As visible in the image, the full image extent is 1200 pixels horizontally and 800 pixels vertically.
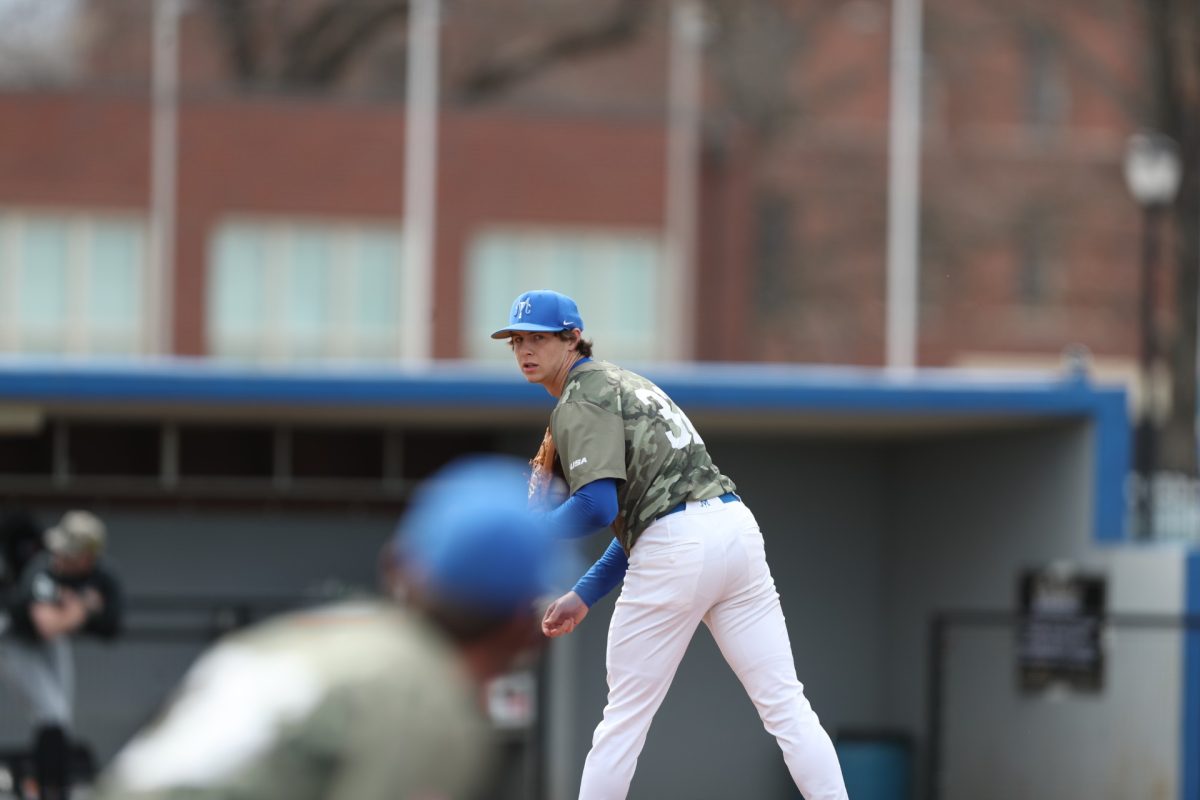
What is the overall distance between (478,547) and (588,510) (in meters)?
2.84

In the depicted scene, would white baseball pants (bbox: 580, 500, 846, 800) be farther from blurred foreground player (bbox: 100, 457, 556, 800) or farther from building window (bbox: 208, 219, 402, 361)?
building window (bbox: 208, 219, 402, 361)

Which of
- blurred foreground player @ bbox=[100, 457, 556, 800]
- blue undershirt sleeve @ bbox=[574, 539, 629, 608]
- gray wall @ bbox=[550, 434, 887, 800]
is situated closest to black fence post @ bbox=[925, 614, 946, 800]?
gray wall @ bbox=[550, 434, 887, 800]

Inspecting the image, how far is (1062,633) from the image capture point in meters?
12.9

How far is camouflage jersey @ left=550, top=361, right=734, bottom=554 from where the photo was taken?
18.1ft

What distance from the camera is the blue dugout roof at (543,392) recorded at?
13008mm

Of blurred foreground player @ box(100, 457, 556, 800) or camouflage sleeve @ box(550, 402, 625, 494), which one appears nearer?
blurred foreground player @ box(100, 457, 556, 800)

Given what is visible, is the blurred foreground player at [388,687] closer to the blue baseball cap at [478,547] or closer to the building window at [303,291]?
the blue baseball cap at [478,547]

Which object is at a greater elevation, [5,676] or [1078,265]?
[1078,265]

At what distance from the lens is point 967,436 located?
50.3 ft

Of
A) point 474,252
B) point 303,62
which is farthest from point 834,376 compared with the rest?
point 303,62

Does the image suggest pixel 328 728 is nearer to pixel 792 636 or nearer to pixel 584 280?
pixel 792 636

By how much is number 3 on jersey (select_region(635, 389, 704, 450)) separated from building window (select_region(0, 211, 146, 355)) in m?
Answer: 24.0

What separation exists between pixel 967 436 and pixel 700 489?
389 inches

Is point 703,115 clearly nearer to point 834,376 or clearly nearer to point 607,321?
point 607,321
